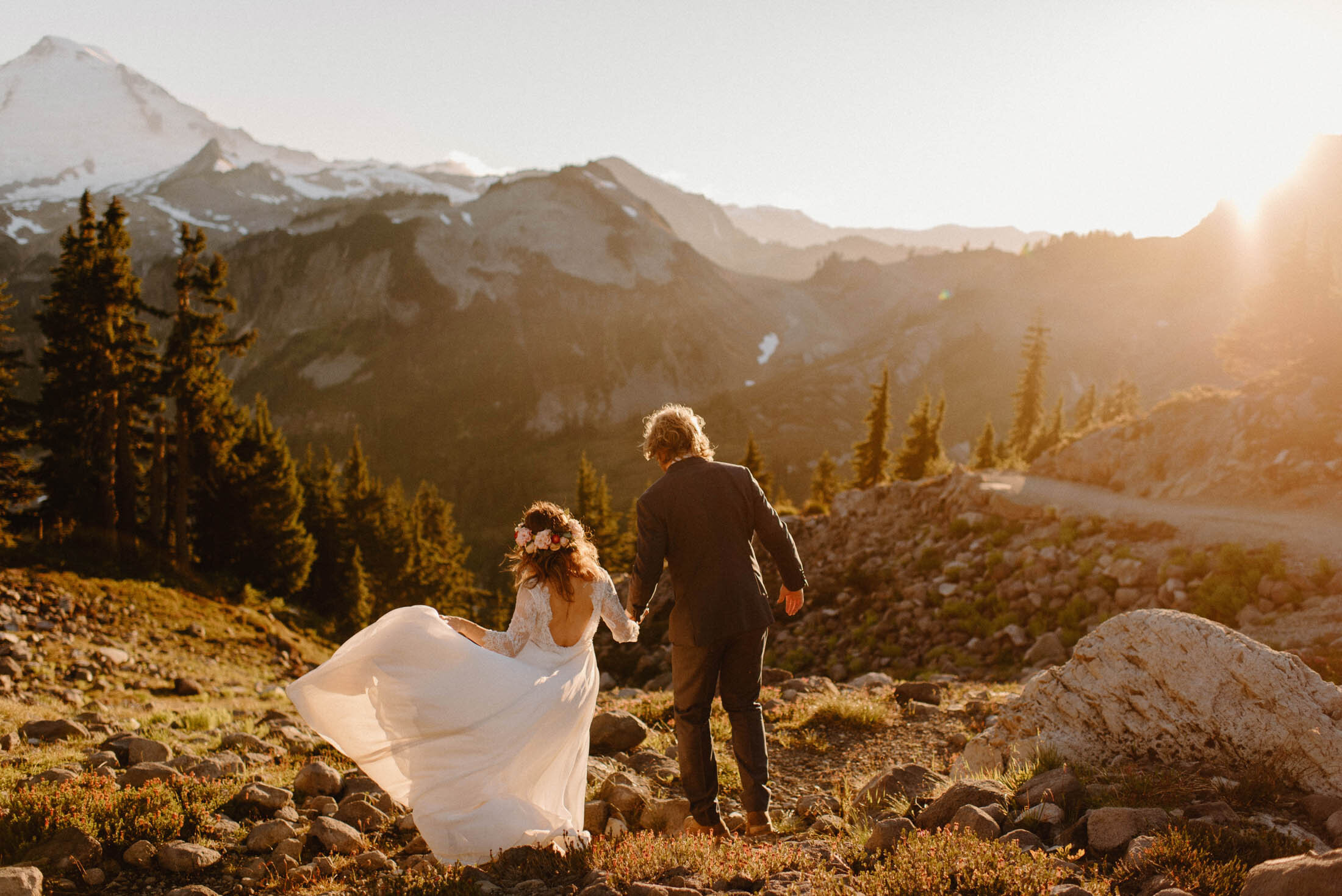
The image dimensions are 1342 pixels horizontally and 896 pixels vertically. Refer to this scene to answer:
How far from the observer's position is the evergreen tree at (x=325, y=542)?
4222 cm

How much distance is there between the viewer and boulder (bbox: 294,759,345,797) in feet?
20.6

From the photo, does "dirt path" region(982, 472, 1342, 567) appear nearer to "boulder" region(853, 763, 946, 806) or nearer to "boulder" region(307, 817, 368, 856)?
"boulder" region(853, 763, 946, 806)

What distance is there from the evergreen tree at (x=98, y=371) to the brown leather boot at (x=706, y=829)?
92.1ft

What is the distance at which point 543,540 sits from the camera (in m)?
5.19

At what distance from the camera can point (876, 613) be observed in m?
16.5

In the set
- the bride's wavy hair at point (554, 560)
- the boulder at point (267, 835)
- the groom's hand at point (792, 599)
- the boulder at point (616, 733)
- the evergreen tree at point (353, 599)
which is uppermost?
the bride's wavy hair at point (554, 560)

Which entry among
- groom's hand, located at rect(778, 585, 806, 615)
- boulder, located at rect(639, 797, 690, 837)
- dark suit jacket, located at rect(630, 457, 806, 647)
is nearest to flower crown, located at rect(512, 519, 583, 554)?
dark suit jacket, located at rect(630, 457, 806, 647)

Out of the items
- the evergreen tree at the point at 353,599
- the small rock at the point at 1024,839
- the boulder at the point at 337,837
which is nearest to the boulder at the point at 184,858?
the boulder at the point at 337,837

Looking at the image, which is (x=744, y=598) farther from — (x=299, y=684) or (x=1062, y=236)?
(x=1062, y=236)

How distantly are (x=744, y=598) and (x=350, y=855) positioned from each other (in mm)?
3384

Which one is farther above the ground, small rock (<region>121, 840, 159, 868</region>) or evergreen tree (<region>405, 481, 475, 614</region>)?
small rock (<region>121, 840, 159, 868</region>)

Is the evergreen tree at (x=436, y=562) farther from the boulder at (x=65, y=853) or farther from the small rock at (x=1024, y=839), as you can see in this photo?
the small rock at (x=1024, y=839)

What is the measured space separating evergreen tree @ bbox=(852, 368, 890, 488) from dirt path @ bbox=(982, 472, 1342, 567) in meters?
26.2

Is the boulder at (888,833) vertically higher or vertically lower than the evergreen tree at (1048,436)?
lower
